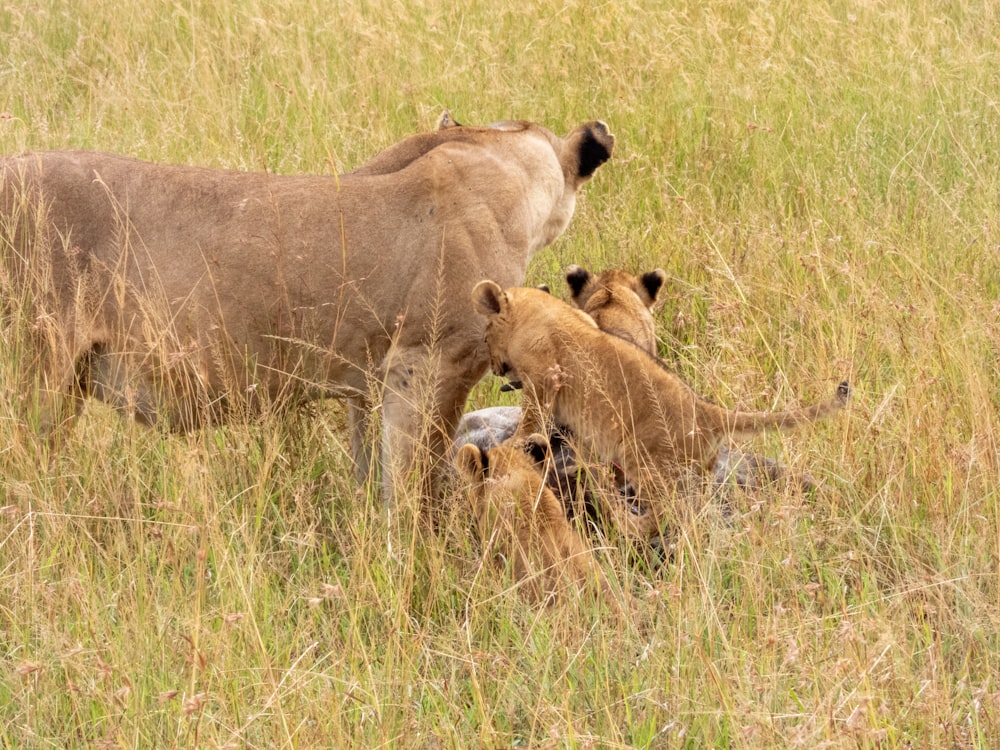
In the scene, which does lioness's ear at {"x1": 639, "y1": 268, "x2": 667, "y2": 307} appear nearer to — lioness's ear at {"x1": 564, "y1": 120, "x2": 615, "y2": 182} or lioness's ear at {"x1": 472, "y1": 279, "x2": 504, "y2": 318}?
lioness's ear at {"x1": 564, "y1": 120, "x2": 615, "y2": 182}

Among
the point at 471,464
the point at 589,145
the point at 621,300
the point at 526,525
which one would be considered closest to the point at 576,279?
the point at 621,300

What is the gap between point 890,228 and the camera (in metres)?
5.79

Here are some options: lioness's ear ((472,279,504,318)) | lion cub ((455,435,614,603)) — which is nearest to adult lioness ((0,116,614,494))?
lioness's ear ((472,279,504,318))

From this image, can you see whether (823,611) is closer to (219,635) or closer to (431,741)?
(431,741)

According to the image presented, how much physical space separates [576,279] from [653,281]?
1.02 feet

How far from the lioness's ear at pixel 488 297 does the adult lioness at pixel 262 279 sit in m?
0.12

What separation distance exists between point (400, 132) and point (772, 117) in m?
1.93

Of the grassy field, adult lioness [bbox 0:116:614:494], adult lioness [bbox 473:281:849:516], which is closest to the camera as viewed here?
the grassy field

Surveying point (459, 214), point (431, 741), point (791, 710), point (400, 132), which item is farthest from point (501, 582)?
point (400, 132)

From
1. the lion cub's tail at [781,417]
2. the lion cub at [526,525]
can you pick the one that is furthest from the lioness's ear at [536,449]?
the lion cub's tail at [781,417]

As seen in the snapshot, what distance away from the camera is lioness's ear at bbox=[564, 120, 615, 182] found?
17.0 feet

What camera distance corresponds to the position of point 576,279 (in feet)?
17.7

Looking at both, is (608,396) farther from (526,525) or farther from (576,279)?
(576,279)

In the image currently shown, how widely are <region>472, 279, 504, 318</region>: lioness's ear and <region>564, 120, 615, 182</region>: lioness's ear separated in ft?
2.91
